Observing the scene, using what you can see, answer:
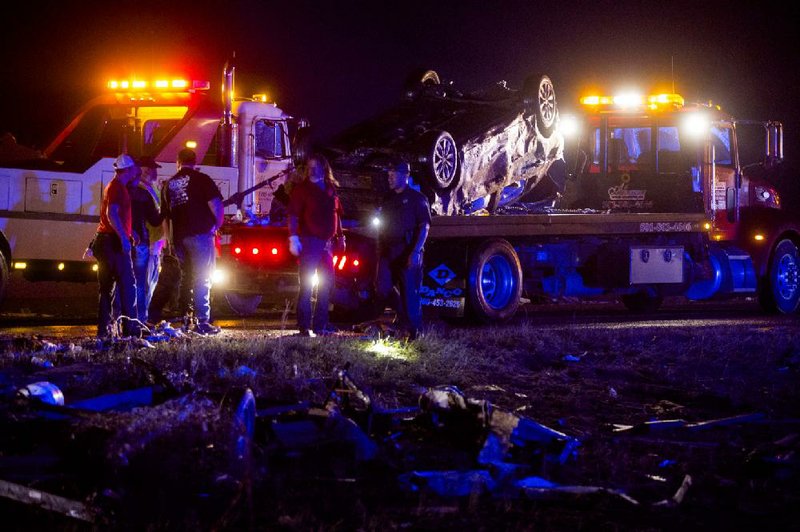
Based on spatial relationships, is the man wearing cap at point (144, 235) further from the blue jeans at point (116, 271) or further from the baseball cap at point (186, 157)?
the baseball cap at point (186, 157)

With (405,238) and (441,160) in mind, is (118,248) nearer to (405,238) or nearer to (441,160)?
(405,238)

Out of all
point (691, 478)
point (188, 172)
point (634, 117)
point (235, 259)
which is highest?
point (634, 117)

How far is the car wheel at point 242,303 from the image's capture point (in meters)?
13.8

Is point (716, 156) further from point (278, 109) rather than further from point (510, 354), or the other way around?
point (510, 354)

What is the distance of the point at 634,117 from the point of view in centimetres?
1510

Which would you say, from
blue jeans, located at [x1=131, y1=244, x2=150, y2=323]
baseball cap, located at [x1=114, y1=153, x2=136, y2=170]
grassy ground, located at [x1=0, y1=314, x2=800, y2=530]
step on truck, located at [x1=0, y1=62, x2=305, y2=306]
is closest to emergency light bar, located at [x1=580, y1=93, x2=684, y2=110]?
step on truck, located at [x1=0, y1=62, x2=305, y2=306]

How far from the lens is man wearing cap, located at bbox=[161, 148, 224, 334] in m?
10.2

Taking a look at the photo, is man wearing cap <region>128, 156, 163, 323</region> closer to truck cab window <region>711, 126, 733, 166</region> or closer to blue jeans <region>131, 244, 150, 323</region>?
blue jeans <region>131, 244, 150, 323</region>

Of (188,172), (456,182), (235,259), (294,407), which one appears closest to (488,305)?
(456,182)

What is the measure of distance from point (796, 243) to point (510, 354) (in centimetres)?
877

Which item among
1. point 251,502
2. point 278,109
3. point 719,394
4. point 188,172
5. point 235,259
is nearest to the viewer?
point 251,502

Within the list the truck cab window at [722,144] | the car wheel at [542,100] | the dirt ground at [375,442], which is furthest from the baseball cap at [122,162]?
the truck cab window at [722,144]

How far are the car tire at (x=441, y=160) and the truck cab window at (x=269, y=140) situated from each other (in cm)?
319

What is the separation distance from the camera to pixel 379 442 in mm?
5715
